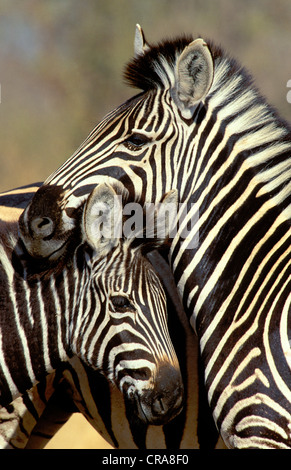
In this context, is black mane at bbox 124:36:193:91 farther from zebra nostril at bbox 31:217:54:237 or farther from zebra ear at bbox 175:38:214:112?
zebra nostril at bbox 31:217:54:237

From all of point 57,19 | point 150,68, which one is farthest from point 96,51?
point 150,68

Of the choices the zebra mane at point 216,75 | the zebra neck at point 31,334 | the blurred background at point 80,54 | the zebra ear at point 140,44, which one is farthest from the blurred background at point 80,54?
the zebra neck at point 31,334

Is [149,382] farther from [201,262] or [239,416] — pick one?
[201,262]

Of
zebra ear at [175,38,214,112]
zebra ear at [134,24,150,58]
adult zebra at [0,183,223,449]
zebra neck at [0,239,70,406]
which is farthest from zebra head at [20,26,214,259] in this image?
adult zebra at [0,183,223,449]

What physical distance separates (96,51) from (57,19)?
1343mm

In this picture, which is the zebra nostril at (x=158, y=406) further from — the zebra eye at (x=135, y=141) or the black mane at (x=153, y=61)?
the black mane at (x=153, y=61)

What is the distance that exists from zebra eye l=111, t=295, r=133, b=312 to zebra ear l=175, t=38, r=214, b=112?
1.36 m

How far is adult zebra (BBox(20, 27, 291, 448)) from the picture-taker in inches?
141

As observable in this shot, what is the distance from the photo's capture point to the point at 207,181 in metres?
3.86

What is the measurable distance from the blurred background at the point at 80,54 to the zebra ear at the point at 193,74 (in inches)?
397

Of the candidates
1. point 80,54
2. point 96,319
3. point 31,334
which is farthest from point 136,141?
point 80,54

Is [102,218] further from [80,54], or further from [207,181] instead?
[80,54]

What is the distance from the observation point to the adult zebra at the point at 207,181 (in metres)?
3.59

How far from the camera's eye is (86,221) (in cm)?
365
